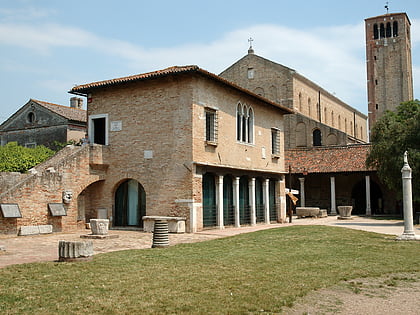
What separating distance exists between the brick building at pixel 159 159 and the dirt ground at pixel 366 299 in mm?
10772

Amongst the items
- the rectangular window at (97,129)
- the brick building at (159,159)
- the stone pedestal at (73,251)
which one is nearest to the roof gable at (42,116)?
the rectangular window at (97,129)

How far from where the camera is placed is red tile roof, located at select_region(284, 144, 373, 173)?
1299 inches

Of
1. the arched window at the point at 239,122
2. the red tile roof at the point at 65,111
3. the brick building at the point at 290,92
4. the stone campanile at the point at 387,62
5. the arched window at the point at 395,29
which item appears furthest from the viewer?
the arched window at the point at 395,29

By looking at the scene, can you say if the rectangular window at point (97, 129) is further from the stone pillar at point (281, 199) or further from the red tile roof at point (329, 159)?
the red tile roof at point (329, 159)

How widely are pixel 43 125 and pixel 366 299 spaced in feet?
96.9

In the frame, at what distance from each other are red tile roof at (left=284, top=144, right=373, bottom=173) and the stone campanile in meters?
27.2

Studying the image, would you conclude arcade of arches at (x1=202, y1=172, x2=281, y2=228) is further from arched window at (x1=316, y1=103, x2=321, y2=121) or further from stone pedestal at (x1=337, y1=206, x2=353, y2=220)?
arched window at (x1=316, y1=103, x2=321, y2=121)

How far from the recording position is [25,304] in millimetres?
6215

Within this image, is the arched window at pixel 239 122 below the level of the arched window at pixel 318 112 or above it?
below

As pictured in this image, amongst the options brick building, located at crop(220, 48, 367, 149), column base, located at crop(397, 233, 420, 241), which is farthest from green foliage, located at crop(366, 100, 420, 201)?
brick building, located at crop(220, 48, 367, 149)

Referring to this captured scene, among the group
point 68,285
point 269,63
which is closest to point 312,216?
point 269,63

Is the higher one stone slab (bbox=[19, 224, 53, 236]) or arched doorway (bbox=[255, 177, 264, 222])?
arched doorway (bbox=[255, 177, 264, 222])

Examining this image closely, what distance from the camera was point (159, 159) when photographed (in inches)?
750

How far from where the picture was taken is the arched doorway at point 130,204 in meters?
20.2
